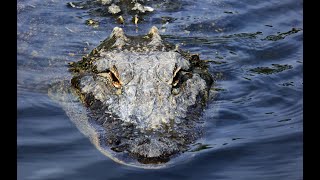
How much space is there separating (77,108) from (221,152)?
1983 mm

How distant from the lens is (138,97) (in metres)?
5.57

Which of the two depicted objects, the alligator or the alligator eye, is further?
the alligator eye

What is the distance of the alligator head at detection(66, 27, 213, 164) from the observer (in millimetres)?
4734

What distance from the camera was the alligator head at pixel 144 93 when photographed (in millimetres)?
→ 4734

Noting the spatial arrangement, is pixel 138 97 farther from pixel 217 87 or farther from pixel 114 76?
pixel 217 87

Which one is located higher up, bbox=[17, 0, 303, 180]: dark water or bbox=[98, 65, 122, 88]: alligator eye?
bbox=[98, 65, 122, 88]: alligator eye

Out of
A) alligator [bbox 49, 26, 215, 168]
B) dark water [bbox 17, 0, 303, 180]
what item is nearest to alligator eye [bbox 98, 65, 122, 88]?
alligator [bbox 49, 26, 215, 168]

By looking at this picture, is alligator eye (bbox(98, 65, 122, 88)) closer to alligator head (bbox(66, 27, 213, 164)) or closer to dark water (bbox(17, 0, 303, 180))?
alligator head (bbox(66, 27, 213, 164))

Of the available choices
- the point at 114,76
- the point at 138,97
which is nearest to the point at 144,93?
the point at 138,97

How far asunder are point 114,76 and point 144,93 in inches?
28.5

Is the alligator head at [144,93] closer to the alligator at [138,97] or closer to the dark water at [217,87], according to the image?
the alligator at [138,97]
